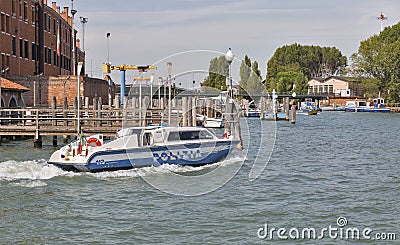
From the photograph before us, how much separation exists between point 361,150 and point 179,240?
21271 millimetres

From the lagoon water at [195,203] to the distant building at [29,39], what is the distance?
2393cm

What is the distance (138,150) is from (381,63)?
279 feet

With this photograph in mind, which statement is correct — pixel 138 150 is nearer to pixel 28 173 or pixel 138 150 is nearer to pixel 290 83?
pixel 28 173

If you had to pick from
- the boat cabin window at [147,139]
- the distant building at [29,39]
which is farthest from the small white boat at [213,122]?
the boat cabin window at [147,139]

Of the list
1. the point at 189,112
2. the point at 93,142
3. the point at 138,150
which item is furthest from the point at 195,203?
the point at 189,112

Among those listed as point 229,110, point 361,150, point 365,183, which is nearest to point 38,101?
point 229,110

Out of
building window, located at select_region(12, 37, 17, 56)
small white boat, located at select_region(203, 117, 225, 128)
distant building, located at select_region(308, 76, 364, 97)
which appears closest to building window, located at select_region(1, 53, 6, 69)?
building window, located at select_region(12, 37, 17, 56)

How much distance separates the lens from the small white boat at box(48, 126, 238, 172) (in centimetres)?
2125

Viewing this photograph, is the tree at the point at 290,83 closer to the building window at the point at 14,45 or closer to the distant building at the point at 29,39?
the distant building at the point at 29,39

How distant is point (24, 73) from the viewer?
5209 centimetres

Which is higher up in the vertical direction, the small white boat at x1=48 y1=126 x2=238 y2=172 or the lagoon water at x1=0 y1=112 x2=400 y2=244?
the small white boat at x1=48 y1=126 x2=238 y2=172

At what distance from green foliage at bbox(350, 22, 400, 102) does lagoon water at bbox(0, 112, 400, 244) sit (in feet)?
256

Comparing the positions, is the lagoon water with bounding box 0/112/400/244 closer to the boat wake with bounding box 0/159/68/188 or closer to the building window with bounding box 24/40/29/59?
the boat wake with bounding box 0/159/68/188

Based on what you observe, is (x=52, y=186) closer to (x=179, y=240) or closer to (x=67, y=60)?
(x=179, y=240)
